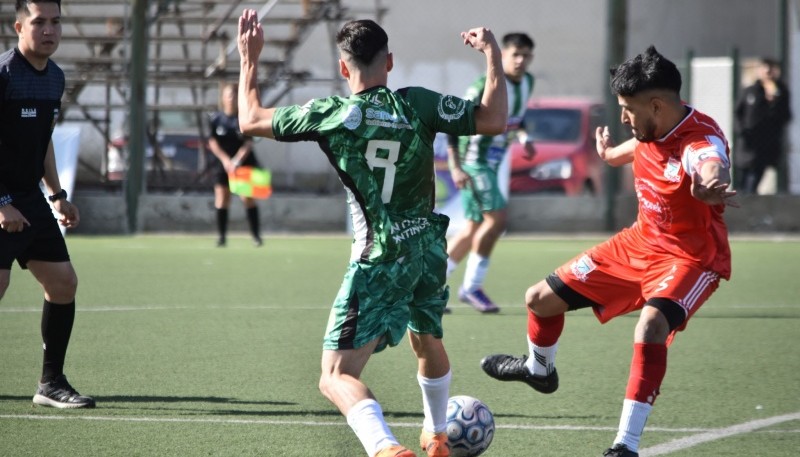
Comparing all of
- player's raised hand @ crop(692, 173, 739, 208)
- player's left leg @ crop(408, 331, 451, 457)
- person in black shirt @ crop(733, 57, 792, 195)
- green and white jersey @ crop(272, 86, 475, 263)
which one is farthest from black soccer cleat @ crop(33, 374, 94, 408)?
person in black shirt @ crop(733, 57, 792, 195)

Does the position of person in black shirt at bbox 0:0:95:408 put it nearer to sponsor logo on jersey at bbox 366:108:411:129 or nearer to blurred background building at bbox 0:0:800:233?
sponsor logo on jersey at bbox 366:108:411:129

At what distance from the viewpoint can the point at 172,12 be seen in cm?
2158

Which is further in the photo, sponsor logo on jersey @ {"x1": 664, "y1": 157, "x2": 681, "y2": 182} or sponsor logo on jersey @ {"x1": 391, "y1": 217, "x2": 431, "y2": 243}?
sponsor logo on jersey @ {"x1": 664, "y1": 157, "x2": 681, "y2": 182}

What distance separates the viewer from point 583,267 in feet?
19.2

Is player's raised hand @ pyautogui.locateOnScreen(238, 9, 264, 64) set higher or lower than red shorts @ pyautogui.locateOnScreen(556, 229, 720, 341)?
higher

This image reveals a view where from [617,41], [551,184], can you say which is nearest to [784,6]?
[617,41]

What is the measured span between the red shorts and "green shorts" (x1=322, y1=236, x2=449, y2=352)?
116 cm

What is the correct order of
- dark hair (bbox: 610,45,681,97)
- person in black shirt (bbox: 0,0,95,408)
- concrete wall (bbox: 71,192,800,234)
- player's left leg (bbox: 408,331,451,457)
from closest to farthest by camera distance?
player's left leg (bbox: 408,331,451,457)
dark hair (bbox: 610,45,681,97)
person in black shirt (bbox: 0,0,95,408)
concrete wall (bbox: 71,192,800,234)

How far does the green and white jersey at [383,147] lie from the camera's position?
182 inches

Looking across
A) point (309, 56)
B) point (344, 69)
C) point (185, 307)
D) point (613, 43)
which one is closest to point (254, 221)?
point (613, 43)

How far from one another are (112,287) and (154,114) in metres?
9.90

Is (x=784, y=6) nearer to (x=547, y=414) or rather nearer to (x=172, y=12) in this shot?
(x=172, y=12)

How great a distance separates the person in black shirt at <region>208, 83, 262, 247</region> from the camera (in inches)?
648

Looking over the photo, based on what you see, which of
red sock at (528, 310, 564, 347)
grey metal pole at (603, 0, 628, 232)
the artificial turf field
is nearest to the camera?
the artificial turf field
